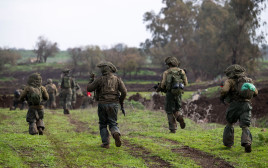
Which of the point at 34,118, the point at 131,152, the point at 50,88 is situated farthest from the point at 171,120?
the point at 50,88

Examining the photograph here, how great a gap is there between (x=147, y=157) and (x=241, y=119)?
7.68ft

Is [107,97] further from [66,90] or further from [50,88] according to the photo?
[50,88]

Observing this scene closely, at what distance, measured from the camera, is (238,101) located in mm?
7758

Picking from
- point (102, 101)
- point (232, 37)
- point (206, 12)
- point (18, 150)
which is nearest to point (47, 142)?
point (18, 150)

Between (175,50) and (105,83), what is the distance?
48919mm

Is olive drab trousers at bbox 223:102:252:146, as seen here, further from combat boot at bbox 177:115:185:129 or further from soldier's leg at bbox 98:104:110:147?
soldier's leg at bbox 98:104:110:147

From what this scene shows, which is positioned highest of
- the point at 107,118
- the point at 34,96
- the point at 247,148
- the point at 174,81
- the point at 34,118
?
the point at 174,81

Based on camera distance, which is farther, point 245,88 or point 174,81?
point 174,81

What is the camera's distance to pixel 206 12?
59469 mm

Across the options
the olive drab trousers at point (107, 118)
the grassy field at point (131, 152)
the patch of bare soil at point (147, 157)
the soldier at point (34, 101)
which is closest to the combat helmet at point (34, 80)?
the soldier at point (34, 101)

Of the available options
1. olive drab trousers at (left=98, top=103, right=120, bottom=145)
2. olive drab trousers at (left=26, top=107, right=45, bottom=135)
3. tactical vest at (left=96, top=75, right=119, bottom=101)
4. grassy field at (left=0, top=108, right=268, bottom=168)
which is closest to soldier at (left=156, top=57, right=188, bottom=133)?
grassy field at (left=0, top=108, right=268, bottom=168)

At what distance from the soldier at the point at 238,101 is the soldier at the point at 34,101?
5.54m

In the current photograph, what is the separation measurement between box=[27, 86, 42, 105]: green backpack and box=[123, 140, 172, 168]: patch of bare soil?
10.6 ft

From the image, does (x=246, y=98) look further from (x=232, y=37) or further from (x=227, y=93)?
(x=232, y=37)
